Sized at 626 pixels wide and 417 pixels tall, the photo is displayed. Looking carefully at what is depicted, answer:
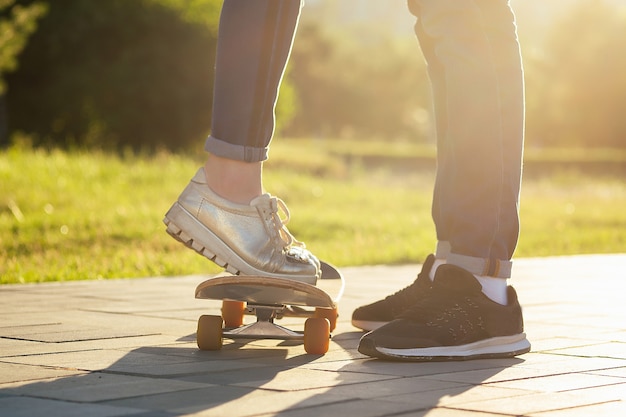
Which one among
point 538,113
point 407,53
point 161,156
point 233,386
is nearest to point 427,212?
point 161,156

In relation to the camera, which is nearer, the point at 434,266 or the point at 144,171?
the point at 434,266

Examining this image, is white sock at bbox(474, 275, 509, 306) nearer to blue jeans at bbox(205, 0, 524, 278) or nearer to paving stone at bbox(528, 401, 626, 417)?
blue jeans at bbox(205, 0, 524, 278)

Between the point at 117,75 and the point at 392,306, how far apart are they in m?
17.7

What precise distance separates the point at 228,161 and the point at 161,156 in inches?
468

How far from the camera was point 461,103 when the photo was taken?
290 cm

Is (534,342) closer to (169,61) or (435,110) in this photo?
(435,110)

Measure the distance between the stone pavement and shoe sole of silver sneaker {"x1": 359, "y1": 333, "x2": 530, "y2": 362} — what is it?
3cm

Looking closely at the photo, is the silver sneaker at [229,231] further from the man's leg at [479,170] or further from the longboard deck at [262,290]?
the man's leg at [479,170]

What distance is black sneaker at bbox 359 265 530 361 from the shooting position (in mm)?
2611

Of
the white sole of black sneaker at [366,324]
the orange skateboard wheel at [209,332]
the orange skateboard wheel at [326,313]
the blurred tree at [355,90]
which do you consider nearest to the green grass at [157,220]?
the white sole of black sneaker at [366,324]

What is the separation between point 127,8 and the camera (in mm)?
21125

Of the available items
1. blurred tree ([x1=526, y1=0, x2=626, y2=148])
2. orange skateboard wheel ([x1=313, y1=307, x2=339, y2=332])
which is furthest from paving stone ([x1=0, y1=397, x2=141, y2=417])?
blurred tree ([x1=526, y1=0, x2=626, y2=148])

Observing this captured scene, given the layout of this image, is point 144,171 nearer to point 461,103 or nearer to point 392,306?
point 392,306

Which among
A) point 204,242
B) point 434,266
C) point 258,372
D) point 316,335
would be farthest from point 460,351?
point 204,242
